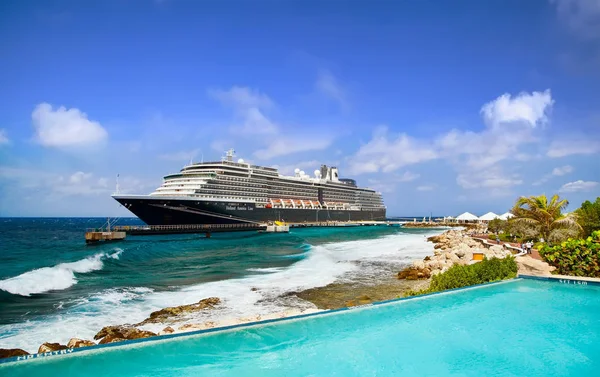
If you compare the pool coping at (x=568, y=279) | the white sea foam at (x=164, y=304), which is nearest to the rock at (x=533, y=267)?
the pool coping at (x=568, y=279)

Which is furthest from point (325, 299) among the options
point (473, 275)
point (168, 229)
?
point (168, 229)

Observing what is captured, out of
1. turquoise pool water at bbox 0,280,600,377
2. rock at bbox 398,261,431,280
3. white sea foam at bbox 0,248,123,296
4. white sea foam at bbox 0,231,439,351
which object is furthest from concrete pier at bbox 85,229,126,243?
turquoise pool water at bbox 0,280,600,377

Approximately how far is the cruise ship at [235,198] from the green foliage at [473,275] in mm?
44348

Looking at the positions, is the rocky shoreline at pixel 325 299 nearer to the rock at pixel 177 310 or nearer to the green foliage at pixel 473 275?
the rock at pixel 177 310

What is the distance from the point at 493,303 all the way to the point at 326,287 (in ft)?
21.4

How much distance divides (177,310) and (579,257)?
1463 cm

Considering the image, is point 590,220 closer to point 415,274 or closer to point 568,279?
point 568,279

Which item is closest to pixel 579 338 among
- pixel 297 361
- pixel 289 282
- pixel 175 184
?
pixel 297 361

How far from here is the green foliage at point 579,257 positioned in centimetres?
1316

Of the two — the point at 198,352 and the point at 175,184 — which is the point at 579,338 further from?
the point at 175,184

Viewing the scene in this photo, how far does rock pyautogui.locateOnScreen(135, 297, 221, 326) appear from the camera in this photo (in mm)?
10867

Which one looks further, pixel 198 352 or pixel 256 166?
pixel 256 166

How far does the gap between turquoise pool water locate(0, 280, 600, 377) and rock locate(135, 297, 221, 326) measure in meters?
4.22

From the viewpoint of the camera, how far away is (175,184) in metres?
55.0
